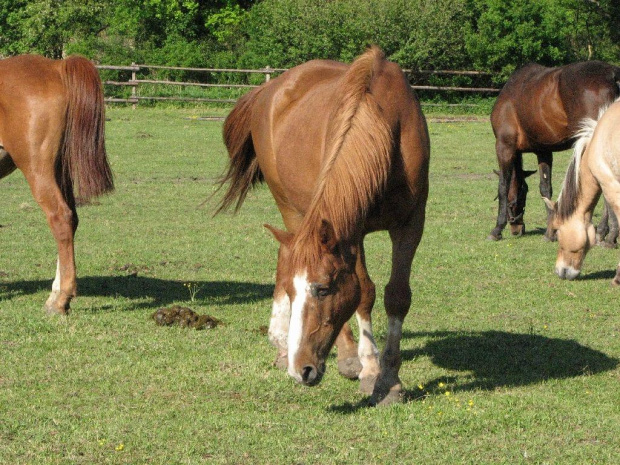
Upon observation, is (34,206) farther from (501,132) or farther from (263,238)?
(501,132)

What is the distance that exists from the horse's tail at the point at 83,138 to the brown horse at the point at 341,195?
145cm

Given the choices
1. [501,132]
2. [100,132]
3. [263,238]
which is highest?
[100,132]

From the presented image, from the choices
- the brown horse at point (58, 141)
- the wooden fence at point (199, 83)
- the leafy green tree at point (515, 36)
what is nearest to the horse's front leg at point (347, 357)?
the brown horse at point (58, 141)

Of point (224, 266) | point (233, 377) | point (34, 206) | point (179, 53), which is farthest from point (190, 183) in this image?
point (179, 53)

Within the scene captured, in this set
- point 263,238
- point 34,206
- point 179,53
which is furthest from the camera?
point 179,53

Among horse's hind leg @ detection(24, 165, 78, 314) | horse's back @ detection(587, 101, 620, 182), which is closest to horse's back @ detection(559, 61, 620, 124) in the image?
horse's back @ detection(587, 101, 620, 182)

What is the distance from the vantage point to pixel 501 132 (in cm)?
1216

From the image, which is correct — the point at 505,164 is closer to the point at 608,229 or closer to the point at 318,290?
the point at 608,229

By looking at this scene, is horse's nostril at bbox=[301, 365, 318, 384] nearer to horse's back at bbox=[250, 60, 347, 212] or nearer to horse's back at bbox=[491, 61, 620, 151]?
horse's back at bbox=[250, 60, 347, 212]

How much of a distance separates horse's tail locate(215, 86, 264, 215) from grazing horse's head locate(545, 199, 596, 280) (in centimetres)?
334

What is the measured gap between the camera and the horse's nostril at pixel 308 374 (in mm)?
4121

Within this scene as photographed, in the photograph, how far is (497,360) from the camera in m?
5.93

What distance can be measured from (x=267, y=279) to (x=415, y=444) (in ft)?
15.0

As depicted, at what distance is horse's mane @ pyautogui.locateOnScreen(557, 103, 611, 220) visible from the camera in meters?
7.98
